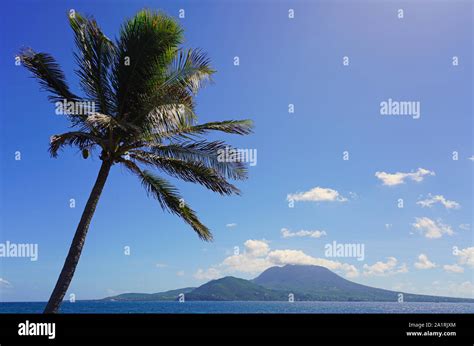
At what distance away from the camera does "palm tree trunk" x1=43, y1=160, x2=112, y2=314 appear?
435 inches

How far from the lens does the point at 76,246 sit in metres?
11.6

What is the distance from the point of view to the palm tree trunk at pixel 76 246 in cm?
1104
